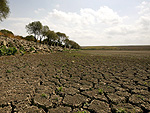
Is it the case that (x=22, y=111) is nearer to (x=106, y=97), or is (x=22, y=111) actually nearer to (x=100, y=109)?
(x=100, y=109)

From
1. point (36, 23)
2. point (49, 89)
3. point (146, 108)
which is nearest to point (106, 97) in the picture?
point (146, 108)

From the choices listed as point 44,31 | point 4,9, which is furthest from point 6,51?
point 44,31

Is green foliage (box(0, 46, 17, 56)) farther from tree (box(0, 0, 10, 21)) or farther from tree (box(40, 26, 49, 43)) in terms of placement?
tree (box(40, 26, 49, 43))

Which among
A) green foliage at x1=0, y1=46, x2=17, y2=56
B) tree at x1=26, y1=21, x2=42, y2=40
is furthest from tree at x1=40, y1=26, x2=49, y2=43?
green foliage at x1=0, y1=46, x2=17, y2=56

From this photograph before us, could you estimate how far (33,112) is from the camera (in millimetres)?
2256

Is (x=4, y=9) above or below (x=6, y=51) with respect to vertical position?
above

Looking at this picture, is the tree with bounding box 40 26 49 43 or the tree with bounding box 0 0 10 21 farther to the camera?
the tree with bounding box 40 26 49 43

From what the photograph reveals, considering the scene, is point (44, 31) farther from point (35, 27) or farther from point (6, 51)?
point (6, 51)

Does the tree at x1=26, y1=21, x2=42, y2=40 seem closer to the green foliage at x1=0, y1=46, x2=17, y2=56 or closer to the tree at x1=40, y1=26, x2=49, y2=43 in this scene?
the tree at x1=40, y1=26, x2=49, y2=43

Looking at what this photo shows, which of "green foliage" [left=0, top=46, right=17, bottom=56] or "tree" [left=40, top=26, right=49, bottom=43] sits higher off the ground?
"tree" [left=40, top=26, right=49, bottom=43]

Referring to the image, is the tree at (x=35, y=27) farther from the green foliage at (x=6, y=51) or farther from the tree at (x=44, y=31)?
the green foliage at (x=6, y=51)

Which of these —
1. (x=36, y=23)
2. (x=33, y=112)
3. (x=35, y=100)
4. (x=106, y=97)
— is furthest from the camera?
(x=36, y=23)

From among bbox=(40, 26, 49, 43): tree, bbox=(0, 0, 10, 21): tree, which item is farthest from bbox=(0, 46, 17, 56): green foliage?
bbox=(40, 26, 49, 43): tree

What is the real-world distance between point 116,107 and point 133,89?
5.21ft
